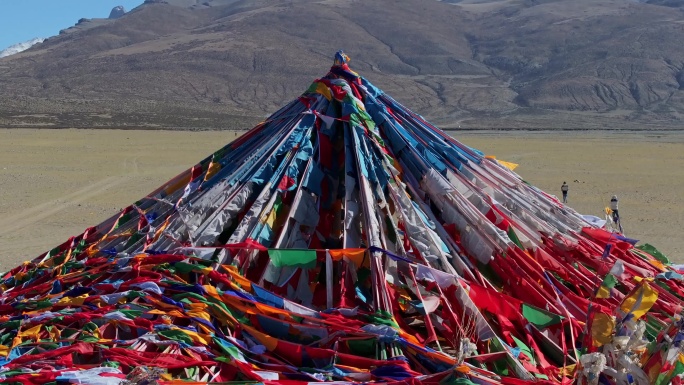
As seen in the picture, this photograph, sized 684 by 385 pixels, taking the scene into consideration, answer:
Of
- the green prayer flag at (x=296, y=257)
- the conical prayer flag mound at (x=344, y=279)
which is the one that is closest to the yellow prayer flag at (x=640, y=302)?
the conical prayer flag mound at (x=344, y=279)

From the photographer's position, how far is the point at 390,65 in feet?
298

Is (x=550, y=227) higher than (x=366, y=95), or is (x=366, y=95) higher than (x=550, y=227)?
(x=366, y=95)

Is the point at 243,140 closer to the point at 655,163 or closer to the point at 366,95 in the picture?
the point at 366,95

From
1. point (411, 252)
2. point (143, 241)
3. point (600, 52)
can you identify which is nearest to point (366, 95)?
point (411, 252)

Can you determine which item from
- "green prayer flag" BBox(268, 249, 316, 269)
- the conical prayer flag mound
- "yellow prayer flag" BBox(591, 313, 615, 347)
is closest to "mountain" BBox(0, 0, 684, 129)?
the conical prayer flag mound

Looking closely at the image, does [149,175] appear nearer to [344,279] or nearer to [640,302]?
[344,279]

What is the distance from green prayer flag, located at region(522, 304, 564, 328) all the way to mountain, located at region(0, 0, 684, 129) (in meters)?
47.2

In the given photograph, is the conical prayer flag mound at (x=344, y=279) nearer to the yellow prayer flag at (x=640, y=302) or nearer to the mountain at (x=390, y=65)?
the yellow prayer flag at (x=640, y=302)

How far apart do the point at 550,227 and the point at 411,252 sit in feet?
4.53

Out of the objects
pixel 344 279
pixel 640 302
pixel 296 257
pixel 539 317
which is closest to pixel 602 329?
pixel 640 302

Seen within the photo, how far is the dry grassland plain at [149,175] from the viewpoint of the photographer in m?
14.4

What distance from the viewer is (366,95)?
623 cm

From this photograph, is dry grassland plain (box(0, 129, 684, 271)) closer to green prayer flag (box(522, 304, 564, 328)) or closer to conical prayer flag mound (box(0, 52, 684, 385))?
conical prayer flag mound (box(0, 52, 684, 385))

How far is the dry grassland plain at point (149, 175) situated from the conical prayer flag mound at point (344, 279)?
6.31 metres
